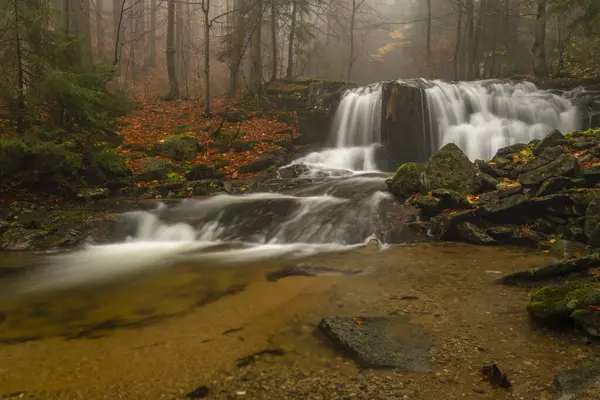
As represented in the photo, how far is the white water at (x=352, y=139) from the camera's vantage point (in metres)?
15.2

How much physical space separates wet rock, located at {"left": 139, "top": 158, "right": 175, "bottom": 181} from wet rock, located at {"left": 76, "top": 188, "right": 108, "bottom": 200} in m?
1.59

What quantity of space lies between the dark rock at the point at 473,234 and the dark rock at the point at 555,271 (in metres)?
2.24

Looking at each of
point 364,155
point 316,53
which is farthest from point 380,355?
point 316,53

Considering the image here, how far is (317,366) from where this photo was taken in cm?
327

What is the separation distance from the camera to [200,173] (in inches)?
515

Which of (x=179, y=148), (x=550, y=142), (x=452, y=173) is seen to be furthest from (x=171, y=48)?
(x=550, y=142)

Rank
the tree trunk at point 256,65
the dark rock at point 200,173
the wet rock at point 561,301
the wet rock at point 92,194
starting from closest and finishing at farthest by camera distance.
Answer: the wet rock at point 561,301, the wet rock at point 92,194, the dark rock at point 200,173, the tree trunk at point 256,65

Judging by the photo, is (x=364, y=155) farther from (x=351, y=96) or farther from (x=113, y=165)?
(x=113, y=165)

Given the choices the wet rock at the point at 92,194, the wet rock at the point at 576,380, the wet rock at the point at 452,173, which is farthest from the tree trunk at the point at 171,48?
the wet rock at the point at 576,380

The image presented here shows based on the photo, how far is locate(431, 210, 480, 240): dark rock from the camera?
7.73 metres

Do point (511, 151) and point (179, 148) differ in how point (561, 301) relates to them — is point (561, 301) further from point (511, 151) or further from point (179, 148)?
point (179, 148)

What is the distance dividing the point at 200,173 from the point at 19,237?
19.0 feet

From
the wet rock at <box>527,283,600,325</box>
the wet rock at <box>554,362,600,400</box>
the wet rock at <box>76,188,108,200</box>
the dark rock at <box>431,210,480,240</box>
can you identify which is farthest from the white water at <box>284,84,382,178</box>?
the wet rock at <box>554,362,600,400</box>

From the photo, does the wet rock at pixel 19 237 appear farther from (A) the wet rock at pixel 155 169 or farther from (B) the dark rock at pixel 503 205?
(B) the dark rock at pixel 503 205
